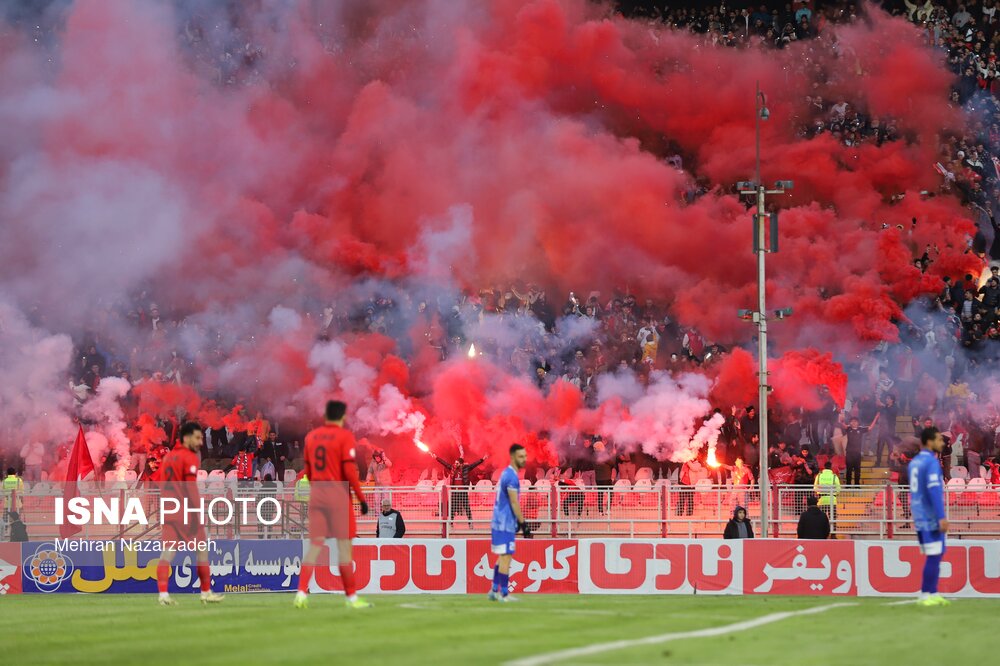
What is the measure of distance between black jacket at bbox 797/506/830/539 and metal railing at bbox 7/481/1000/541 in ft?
7.15

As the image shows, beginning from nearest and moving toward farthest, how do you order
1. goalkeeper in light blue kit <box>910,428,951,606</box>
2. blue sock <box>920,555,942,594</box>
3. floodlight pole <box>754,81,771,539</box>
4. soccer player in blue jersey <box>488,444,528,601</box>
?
goalkeeper in light blue kit <box>910,428,951,606</box>
blue sock <box>920,555,942,594</box>
soccer player in blue jersey <box>488,444,528,601</box>
floodlight pole <box>754,81,771,539</box>

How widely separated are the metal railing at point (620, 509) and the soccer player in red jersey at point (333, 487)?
9553 millimetres

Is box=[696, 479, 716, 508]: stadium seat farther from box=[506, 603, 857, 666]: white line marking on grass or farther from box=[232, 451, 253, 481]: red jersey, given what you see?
box=[232, 451, 253, 481]: red jersey

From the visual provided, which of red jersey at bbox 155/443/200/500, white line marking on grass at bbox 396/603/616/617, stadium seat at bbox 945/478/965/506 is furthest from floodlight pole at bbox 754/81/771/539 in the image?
red jersey at bbox 155/443/200/500

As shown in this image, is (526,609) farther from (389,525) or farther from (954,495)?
(954,495)

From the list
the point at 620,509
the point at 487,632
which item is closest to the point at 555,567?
the point at 620,509

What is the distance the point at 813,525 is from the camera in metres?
22.3

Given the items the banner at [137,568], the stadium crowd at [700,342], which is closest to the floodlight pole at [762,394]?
the stadium crowd at [700,342]

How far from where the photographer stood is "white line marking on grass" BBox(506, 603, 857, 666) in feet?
33.1

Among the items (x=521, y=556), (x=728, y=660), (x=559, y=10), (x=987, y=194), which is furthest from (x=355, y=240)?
(x=728, y=660)

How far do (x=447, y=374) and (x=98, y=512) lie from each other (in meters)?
15.0

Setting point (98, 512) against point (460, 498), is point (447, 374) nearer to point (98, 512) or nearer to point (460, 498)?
point (460, 498)

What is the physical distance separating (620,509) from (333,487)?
1227cm

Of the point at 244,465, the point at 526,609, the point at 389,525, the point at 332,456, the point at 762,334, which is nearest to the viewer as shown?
the point at 332,456
